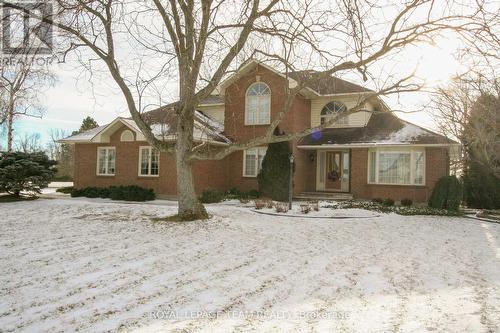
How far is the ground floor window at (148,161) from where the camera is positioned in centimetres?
2081

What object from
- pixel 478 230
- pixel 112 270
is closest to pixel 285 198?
pixel 478 230

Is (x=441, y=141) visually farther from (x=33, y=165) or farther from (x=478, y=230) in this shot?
(x=33, y=165)

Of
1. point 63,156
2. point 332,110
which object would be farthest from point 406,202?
point 63,156

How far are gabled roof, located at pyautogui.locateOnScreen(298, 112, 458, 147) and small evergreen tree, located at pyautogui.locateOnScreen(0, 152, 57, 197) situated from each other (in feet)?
43.0

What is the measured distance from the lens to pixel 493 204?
18.8 meters

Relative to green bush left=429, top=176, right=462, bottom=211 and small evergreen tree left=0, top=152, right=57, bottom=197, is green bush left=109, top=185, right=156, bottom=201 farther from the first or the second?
green bush left=429, top=176, right=462, bottom=211

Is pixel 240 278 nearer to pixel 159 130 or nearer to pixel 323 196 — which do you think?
pixel 323 196

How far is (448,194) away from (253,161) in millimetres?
10033

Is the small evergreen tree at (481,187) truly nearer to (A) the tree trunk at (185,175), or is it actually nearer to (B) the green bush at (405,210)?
(B) the green bush at (405,210)

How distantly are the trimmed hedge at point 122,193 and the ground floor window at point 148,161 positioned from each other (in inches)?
56.2

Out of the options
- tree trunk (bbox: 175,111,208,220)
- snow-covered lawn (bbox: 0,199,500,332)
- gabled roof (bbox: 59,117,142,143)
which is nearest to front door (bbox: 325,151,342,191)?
gabled roof (bbox: 59,117,142,143)

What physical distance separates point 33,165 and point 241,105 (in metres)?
11.0

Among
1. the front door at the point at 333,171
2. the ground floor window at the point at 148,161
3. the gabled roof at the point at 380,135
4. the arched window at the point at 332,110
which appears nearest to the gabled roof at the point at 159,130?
the ground floor window at the point at 148,161

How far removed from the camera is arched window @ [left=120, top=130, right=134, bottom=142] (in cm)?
2120
